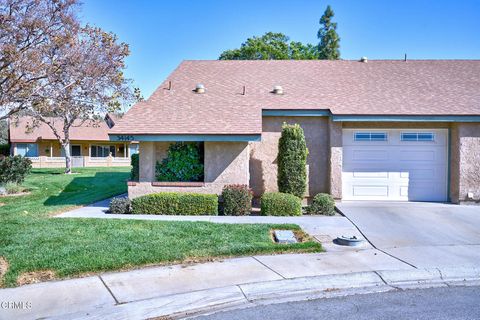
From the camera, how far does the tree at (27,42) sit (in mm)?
13281

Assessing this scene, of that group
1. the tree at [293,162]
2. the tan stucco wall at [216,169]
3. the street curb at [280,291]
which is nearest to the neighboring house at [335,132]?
the tan stucco wall at [216,169]

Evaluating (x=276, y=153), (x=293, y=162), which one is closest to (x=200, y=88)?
(x=276, y=153)

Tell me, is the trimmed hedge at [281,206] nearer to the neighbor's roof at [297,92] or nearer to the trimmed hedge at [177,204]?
the trimmed hedge at [177,204]

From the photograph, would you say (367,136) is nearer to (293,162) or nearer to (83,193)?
(293,162)

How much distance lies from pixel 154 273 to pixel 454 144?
36.9ft

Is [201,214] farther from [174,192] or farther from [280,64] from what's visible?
[280,64]

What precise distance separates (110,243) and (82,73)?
9.90m

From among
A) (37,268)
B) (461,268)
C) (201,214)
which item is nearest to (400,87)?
(201,214)

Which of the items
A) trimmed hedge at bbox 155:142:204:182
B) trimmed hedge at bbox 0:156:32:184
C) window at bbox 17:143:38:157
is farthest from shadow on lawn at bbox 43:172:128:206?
window at bbox 17:143:38:157

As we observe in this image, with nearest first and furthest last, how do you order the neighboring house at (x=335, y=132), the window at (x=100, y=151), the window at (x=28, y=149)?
the neighboring house at (x=335, y=132) → the window at (x=28, y=149) → the window at (x=100, y=151)

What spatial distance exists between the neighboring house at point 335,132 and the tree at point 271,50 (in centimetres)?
2159

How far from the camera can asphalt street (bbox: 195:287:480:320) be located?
5.31 m

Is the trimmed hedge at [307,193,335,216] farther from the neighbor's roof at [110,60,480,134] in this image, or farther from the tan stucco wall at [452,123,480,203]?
the tan stucco wall at [452,123,480,203]

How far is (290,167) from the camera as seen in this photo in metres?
13.2
